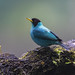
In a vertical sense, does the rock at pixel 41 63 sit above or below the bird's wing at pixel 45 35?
below

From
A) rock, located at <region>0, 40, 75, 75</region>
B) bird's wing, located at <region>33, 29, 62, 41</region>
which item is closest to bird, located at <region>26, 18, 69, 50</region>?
bird's wing, located at <region>33, 29, 62, 41</region>

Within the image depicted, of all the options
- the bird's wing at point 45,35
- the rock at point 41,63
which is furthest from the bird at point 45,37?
the rock at point 41,63

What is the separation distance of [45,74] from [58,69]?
214 mm

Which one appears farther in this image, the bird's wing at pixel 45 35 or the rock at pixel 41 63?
the bird's wing at pixel 45 35

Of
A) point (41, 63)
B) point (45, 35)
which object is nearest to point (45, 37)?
point (45, 35)

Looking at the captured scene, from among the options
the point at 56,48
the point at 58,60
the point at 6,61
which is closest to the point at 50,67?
the point at 58,60

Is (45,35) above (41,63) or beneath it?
above

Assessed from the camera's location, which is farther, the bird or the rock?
the bird

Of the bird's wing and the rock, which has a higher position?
the bird's wing

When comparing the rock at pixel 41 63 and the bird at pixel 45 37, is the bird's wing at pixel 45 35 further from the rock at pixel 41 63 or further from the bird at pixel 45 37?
the rock at pixel 41 63

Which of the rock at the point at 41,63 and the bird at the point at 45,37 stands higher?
the bird at the point at 45,37

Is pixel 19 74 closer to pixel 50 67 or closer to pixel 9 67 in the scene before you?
pixel 9 67

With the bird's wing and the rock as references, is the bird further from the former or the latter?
the rock

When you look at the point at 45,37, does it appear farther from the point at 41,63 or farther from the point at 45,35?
the point at 41,63
